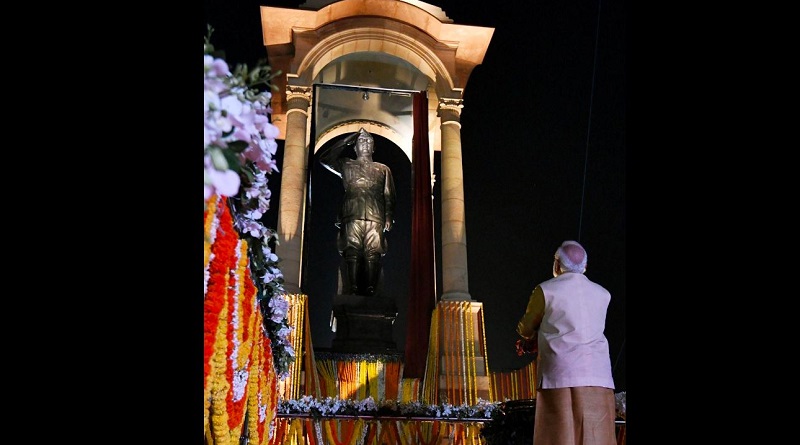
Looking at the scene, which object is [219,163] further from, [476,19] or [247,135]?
[476,19]

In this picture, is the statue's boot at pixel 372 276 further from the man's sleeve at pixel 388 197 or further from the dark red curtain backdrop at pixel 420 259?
the man's sleeve at pixel 388 197

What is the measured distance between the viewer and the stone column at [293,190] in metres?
9.82

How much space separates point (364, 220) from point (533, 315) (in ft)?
23.9

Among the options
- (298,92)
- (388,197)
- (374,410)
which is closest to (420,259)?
(388,197)

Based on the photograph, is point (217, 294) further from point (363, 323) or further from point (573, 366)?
point (363, 323)

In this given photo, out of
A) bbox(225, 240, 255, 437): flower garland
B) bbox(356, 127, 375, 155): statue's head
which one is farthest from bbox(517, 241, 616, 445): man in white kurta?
bbox(356, 127, 375, 155): statue's head

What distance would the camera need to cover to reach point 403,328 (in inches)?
571

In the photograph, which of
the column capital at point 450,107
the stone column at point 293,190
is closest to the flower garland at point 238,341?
the stone column at point 293,190

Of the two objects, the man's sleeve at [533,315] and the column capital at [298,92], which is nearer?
the man's sleeve at [533,315]

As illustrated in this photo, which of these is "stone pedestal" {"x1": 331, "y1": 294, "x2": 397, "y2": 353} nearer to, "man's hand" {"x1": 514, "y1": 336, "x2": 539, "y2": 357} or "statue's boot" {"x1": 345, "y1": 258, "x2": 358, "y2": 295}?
"statue's boot" {"x1": 345, "y1": 258, "x2": 358, "y2": 295}

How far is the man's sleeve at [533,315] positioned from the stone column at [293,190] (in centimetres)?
595

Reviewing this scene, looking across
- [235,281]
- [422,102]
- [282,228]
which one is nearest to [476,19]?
[422,102]

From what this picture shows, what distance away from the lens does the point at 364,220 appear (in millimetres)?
10961

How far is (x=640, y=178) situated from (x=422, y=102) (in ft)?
29.8
